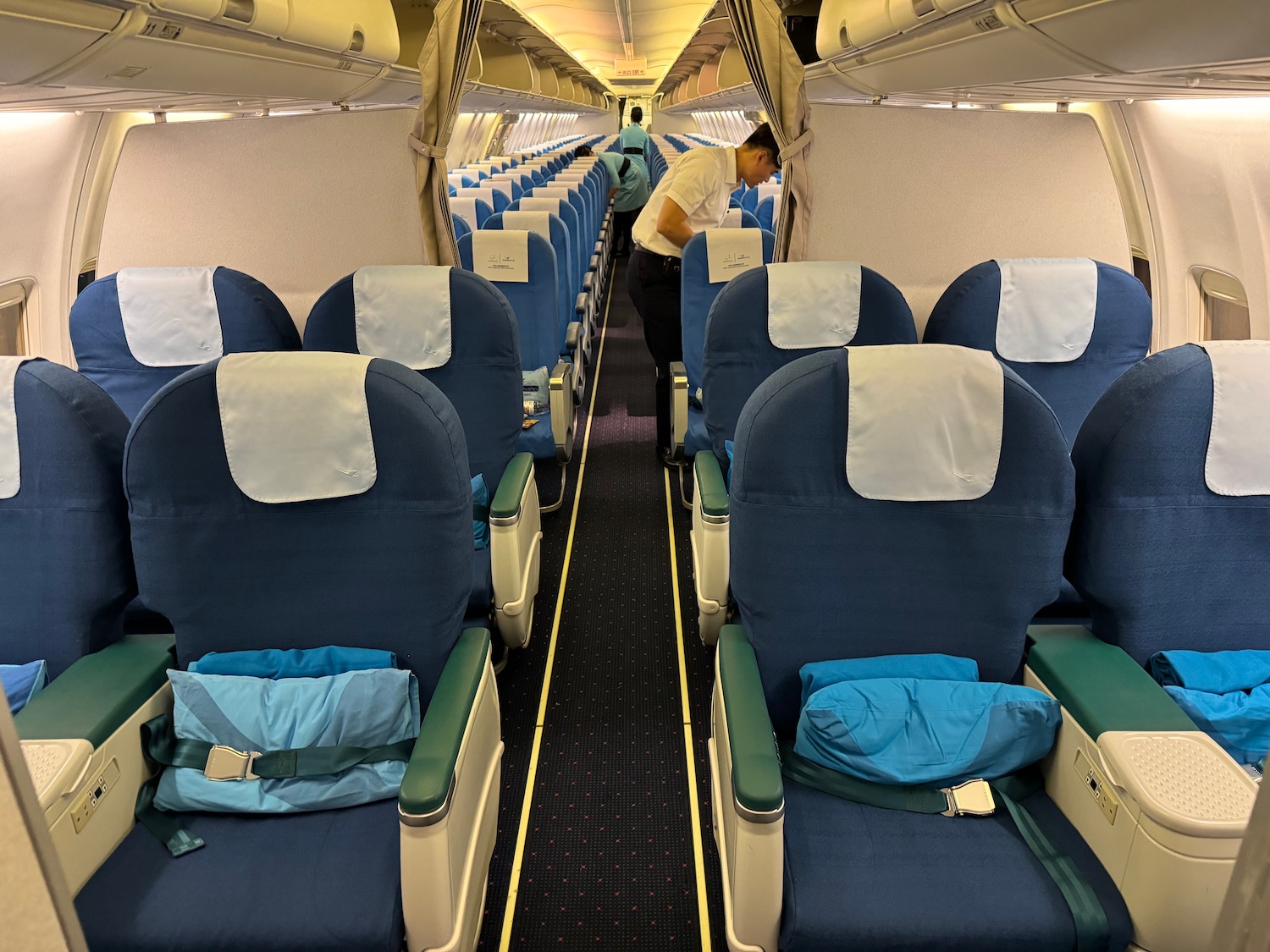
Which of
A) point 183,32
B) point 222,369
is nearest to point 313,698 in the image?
point 222,369

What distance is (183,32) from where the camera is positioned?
213cm

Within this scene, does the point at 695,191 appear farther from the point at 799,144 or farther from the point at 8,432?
the point at 8,432

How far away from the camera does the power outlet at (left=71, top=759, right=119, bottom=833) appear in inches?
58.1

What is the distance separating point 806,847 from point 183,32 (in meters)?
2.37

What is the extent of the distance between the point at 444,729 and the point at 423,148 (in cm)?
237

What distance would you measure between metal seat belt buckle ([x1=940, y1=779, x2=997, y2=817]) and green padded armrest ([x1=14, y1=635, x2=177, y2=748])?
62.8 inches

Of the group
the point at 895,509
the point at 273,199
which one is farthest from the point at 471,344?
the point at 895,509

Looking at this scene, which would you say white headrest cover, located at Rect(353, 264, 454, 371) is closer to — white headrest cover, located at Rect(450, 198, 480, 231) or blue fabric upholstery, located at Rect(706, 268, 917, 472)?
blue fabric upholstery, located at Rect(706, 268, 917, 472)

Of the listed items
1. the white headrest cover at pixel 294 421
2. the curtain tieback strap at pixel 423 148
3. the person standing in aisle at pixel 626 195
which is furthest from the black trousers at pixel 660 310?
the person standing in aisle at pixel 626 195

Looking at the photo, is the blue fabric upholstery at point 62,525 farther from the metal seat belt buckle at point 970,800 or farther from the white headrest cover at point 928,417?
the metal seat belt buckle at point 970,800

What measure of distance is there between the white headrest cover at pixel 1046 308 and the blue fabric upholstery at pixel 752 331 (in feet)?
1.02

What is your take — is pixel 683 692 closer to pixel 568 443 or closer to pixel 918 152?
pixel 568 443

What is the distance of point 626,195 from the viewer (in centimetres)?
1034

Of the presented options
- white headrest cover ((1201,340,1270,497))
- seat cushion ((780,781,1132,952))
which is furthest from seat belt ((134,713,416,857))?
white headrest cover ((1201,340,1270,497))
